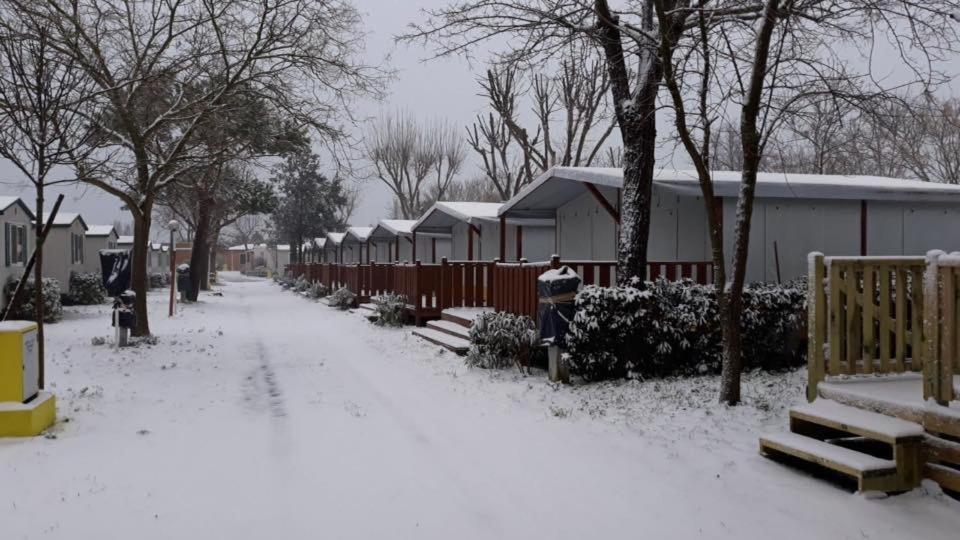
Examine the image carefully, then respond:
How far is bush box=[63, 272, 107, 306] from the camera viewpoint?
2302 centimetres

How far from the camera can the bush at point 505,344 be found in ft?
30.5


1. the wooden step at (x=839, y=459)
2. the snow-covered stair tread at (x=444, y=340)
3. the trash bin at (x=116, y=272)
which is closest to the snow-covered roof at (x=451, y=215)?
the snow-covered stair tread at (x=444, y=340)

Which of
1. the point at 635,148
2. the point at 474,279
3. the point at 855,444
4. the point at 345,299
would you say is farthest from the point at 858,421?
the point at 345,299

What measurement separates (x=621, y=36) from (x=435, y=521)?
22.6ft

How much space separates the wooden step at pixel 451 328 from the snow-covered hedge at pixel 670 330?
3633mm

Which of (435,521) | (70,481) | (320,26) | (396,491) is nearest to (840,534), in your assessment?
(435,521)

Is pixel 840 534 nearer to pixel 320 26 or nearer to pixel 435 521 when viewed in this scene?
pixel 435 521

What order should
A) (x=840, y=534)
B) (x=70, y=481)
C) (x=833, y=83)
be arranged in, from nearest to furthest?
(x=840, y=534)
(x=70, y=481)
(x=833, y=83)

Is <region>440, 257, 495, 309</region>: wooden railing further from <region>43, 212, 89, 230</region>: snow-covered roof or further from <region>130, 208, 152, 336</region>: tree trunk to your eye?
<region>43, 212, 89, 230</region>: snow-covered roof

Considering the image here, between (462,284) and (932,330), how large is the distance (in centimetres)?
1070

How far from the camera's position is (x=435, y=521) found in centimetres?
420

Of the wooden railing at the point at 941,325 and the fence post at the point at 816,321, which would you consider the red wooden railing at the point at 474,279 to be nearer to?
the fence post at the point at 816,321

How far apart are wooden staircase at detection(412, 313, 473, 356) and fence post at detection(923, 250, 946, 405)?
6816mm

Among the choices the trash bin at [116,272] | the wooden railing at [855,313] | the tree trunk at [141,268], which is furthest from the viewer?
the tree trunk at [141,268]
